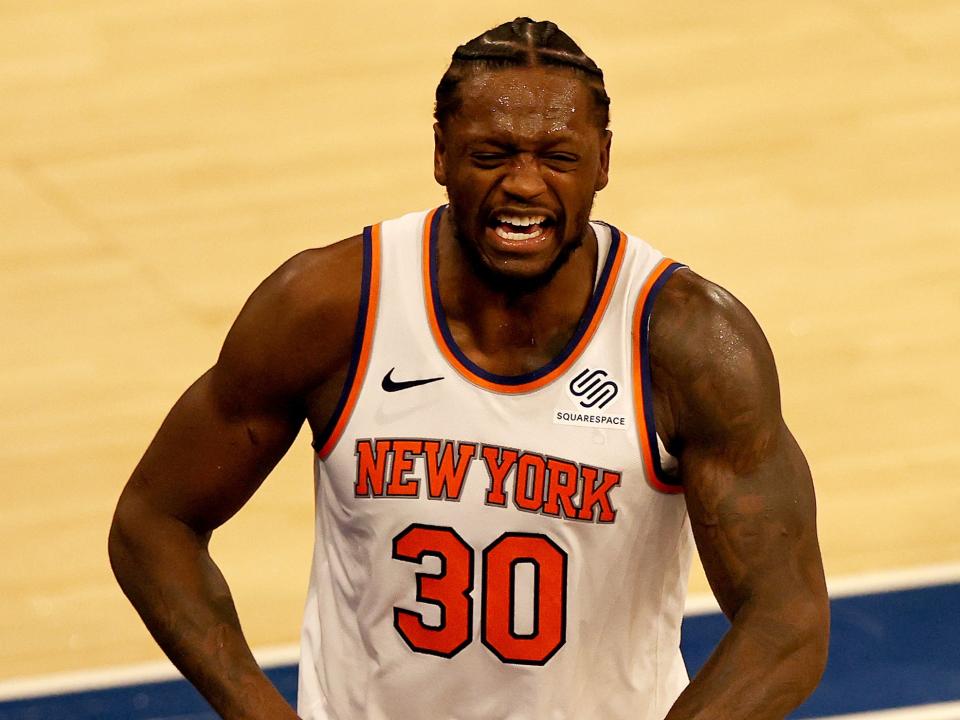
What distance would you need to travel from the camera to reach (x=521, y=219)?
3.22m

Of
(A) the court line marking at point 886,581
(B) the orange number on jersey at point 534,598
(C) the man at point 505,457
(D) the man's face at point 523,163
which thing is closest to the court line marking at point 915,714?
(A) the court line marking at point 886,581

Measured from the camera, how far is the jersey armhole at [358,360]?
3504 mm

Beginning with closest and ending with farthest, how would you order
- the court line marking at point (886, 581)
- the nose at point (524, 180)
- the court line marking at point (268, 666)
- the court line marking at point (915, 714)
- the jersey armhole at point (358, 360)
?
the nose at point (524, 180), the jersey armhole at point (358, 360), the court line marking at point (915, 714), the court line marking at point (268, 666), the court line marking at point (886, 581)

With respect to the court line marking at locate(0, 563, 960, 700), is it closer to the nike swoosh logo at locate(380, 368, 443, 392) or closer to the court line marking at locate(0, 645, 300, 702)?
the court line marking at locate(0, 645, 300, 702)

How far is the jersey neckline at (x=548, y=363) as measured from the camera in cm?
347

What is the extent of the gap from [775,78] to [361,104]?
1781mm

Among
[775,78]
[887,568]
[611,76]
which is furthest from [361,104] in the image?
[887,568]

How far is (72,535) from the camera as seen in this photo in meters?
6.61

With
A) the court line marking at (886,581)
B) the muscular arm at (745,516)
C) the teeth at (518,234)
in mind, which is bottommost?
the court line marking at (886,581)

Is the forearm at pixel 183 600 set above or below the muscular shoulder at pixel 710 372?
below

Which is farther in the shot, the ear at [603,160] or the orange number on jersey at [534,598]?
the orange number on jersey at [534,598]

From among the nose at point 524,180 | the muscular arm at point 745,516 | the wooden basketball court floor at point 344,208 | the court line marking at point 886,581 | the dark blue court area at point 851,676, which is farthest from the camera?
the wooden basketball court floor at point 344,208

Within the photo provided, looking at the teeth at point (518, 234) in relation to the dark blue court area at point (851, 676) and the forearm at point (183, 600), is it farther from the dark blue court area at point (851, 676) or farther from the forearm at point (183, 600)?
the dark blue court area at point (851, 676)

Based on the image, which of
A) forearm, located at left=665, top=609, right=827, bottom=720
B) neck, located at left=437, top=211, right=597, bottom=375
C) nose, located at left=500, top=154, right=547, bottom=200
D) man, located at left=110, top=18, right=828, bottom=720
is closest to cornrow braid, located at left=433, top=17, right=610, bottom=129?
man, located at left=110, top=18, right=828, bottom=720
